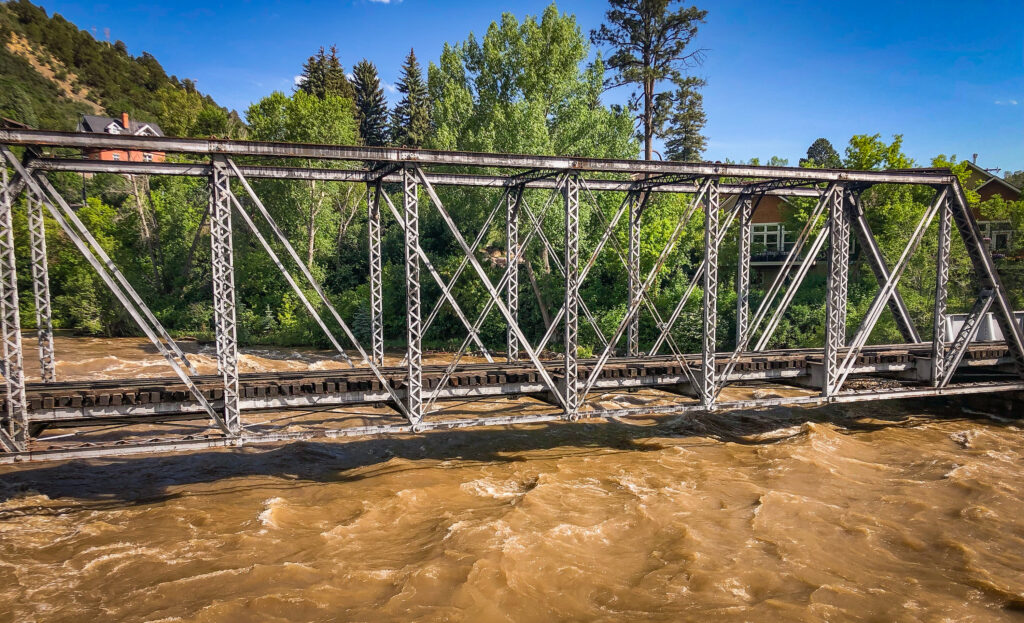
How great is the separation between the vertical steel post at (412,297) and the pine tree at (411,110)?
55517mm

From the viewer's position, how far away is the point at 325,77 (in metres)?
68.4

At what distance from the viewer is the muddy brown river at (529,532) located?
10.2 m

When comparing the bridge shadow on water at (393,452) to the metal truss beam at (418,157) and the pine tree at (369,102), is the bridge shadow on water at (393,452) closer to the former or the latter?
the metal truss beam at (418,157)

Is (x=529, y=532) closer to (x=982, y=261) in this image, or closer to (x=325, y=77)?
(x=982, y=261)

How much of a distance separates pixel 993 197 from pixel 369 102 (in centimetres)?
6261

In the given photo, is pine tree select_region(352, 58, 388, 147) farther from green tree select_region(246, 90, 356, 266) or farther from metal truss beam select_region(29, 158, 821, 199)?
metal truss beam select_region(29, 158, 821, 199)

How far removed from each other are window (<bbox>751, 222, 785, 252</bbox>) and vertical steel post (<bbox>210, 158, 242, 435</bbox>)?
40630mm

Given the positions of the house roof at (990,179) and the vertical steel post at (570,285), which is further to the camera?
the house roof at (990,179)

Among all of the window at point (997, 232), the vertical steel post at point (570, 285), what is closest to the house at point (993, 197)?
the window at point (997, 232)

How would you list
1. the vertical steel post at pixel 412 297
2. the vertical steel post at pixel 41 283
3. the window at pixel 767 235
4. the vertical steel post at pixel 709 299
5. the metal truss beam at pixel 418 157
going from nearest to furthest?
the metal truss beam at pixel 418 157
the vertical steel post at pixel 412 297
the vertical steel post at pixel 41 283
the vertical steel post at pixel 709 299
the window at pixel 767 235

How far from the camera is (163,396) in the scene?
12688mm

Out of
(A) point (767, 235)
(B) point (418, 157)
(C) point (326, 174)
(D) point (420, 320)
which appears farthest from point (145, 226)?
(A) point (767, 235)

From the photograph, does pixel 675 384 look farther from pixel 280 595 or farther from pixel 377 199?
pixel 280 595

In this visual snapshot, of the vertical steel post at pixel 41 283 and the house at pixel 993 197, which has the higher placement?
the house at pixel 993 197
